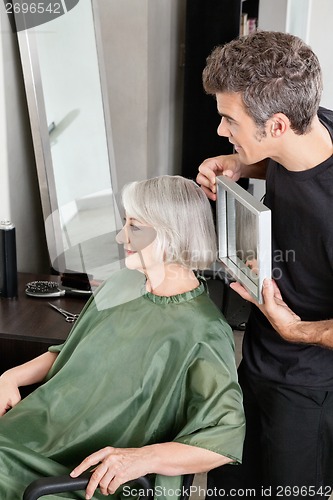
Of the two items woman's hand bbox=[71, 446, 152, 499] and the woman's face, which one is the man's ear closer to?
the woman's face

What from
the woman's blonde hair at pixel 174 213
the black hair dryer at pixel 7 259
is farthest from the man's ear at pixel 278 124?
the black hair dryer at pixel 7 259

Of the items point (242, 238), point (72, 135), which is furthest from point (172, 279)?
point (72, 135)

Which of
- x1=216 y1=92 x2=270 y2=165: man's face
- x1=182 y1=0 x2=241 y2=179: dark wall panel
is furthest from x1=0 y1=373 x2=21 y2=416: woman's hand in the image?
x1=182 y1=0 x2=241 y2=179: dark wall panel

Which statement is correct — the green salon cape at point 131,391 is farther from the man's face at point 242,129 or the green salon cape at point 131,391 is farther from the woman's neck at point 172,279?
the man's face at point 242,129

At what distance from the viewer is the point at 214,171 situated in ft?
5.65

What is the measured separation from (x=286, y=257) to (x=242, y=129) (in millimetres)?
312

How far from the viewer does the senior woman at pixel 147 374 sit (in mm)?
1487

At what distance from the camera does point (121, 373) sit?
1646 millimetres

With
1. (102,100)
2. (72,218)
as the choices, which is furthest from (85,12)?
(72,218)

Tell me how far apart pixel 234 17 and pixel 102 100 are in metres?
1.42

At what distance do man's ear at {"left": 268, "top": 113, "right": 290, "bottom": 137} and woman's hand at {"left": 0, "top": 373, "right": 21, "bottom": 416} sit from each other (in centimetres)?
87

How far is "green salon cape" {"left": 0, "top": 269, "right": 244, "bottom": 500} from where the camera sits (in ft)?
4.86

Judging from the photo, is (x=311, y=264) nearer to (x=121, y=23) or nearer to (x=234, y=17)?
(x=121, y=23)

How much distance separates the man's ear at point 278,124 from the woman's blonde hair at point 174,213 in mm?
242
